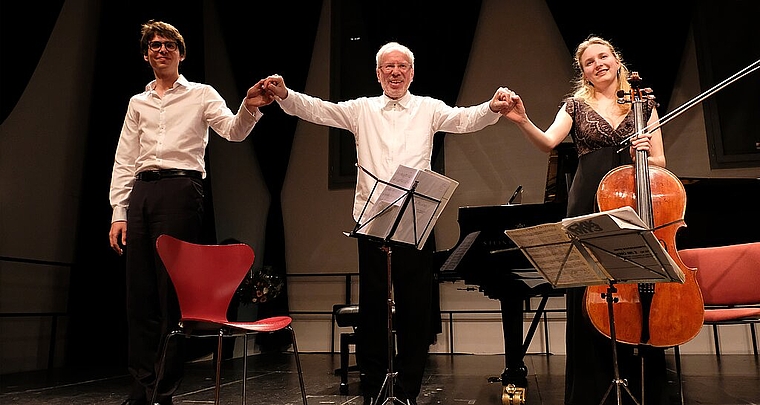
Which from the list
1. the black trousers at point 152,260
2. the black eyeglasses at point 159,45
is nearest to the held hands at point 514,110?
the black trousers at point 152,260

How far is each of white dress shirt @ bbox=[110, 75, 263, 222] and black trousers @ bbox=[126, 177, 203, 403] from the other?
118 mm

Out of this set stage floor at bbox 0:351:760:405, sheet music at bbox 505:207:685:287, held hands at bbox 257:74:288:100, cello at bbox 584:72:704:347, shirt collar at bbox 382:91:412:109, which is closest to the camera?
sheet music at bbox 505:207:685:287

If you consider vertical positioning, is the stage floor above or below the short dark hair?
below

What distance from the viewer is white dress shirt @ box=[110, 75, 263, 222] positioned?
8.70ft

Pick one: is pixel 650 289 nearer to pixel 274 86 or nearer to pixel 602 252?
pixel 602 252

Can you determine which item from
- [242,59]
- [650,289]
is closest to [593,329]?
[650,289]

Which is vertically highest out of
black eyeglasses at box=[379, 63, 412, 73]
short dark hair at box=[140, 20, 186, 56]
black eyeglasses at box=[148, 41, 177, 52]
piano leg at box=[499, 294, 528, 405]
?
short dark hair at box=[140, 20, 186, 56]

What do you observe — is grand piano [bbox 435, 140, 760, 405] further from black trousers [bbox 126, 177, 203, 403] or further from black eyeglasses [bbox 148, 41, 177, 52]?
black eyeglasses [bbox 148, 41, 177, 52]

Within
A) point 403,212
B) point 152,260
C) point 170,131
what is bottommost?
point 152,260

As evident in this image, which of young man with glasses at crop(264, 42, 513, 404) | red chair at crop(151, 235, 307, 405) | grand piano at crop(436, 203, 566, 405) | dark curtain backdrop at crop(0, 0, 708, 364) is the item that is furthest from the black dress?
dark curtain backdrop at crop(0, 0, 708, 364)

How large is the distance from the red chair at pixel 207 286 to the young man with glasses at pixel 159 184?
14cm

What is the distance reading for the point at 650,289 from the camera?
209cm

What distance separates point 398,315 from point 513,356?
0.79m

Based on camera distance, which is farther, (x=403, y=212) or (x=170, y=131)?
(x=170, y=131)
